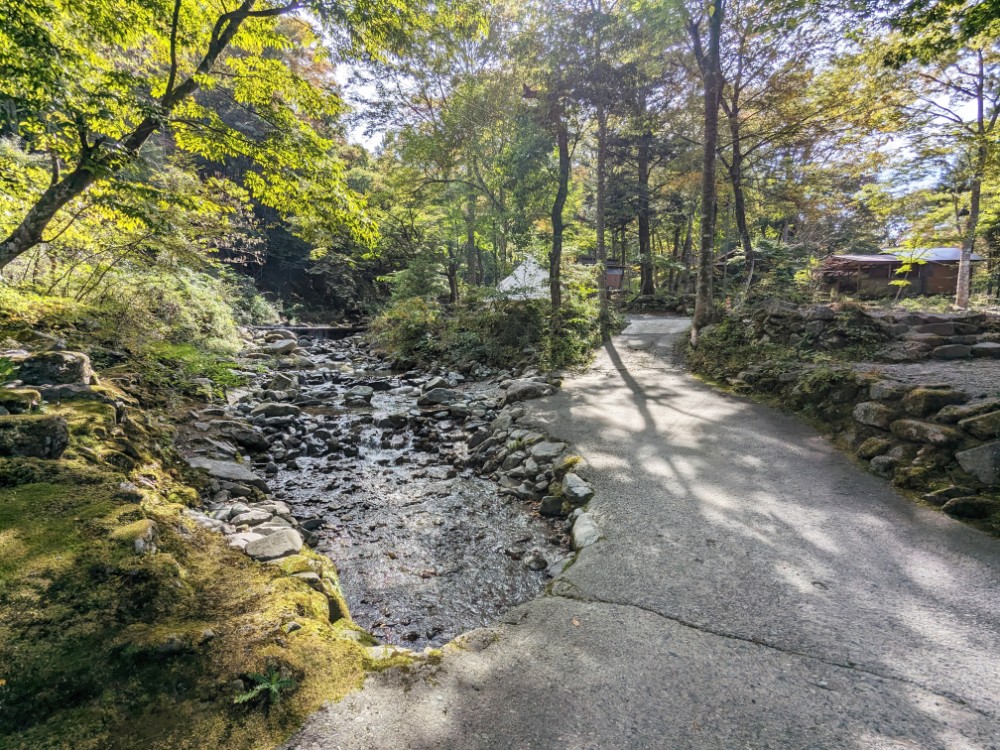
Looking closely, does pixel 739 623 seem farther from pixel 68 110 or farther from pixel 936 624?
pixel 68 110

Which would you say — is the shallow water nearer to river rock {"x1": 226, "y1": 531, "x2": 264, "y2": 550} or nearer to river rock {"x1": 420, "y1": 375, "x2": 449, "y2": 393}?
river rock {"x1": 226, "y1": 531, "x2": 264, "y2": 550}

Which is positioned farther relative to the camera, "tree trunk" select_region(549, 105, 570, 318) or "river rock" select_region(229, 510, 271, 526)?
"tree trunk" select_region(549, 105, 570, 318)

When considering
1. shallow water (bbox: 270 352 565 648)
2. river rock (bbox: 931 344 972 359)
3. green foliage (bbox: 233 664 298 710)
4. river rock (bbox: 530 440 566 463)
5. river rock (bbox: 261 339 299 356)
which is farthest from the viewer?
river rock (bbox: 261 339 299 356)

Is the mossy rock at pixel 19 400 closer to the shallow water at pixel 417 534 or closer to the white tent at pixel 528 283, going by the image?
the shallow water at pixel 417 534

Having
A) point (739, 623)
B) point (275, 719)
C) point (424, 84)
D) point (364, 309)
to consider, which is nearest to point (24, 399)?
point (275, 719)

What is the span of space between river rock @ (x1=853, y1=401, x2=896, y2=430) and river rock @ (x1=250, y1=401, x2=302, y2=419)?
8409 millimetres

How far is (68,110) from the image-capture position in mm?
3424

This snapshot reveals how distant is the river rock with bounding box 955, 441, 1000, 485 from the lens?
3426 mm

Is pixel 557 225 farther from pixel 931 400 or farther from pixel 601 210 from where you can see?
pixel 931 400

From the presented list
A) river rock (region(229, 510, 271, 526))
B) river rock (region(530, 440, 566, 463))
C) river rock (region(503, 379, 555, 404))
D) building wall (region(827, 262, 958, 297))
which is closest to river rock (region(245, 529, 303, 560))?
river rock (region(229, 510, 271, 526))

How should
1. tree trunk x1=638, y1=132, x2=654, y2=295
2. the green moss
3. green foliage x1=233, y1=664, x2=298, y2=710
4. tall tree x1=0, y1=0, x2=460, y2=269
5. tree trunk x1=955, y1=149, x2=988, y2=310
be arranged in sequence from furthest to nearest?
tree trunk x1=638, y1=132, x2=654, y2=295, tree trunk x1=955, y1=149, x2=988, y2=310, tall tree x1=0, y1=0, x2=460, y2=269, green foliage x1=233, y1=664, x2=298, y2=710, the green moss

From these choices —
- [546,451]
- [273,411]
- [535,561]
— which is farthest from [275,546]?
[273,411]

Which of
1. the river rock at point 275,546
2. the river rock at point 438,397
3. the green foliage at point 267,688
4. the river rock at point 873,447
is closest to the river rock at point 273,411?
the river rock at point 438,397

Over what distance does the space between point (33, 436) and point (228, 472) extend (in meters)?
1.72
